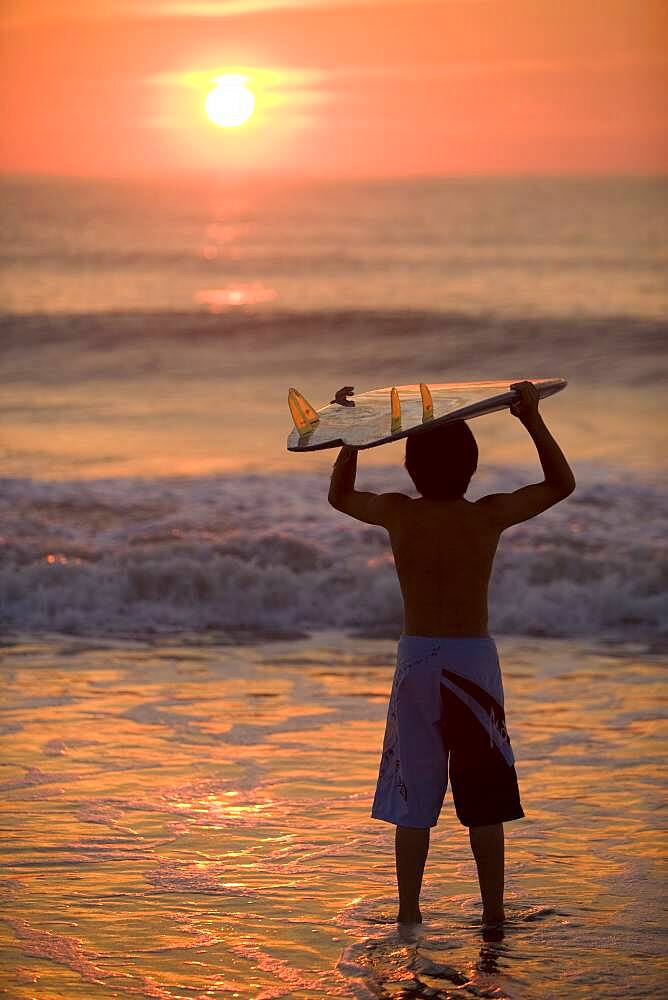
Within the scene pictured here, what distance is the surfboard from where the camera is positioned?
3.89m

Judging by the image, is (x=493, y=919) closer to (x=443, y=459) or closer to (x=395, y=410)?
(x=443, y=459)

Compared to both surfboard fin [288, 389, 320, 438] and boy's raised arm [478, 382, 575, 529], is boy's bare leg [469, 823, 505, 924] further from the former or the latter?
surfboard fin [288, 389, 320, 438]

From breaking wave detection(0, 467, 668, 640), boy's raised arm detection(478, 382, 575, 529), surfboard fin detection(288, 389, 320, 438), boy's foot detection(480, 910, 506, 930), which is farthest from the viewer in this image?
breaking wave detection(0, 467, 668, 640)

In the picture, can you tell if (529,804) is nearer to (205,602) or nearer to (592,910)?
(592,910)

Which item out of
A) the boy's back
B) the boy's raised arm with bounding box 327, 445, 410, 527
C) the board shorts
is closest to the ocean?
the board shorts

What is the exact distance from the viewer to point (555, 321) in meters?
27.1

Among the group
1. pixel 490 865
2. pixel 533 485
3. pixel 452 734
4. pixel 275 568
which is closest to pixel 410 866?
pixel 490 865

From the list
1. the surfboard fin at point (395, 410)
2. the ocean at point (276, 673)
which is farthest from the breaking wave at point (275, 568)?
the surfboard fin at point (395, 410)

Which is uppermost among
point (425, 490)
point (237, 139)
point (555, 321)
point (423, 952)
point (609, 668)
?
point (237, 139)

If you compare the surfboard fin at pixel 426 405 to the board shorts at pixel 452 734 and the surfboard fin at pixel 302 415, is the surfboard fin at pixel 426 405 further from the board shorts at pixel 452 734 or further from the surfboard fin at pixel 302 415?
the board shorts at pixel 452 734

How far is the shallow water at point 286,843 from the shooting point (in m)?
4.03

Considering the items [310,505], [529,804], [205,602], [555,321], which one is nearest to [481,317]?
[555,321]

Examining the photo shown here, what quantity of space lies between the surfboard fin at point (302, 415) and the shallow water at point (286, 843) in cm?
146

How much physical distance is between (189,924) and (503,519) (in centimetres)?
151
